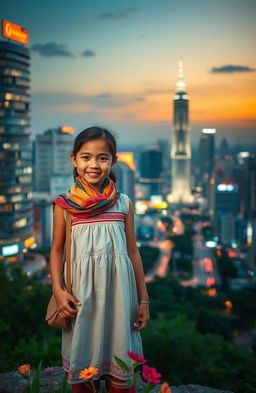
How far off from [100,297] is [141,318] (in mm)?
208

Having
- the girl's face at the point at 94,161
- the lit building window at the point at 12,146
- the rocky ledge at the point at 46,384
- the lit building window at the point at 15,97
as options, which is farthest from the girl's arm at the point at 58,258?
the lit building window at the point at 15,97

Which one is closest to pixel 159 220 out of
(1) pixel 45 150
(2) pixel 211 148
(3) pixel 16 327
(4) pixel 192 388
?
(1) pixel 45 150

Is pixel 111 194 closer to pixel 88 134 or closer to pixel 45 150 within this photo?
pixel 88 134

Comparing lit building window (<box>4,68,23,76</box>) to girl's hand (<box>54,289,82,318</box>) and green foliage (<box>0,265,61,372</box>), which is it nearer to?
green foliage (<box>0,265,61,372</box>)

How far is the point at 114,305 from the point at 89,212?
333mm

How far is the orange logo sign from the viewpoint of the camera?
1688 cm

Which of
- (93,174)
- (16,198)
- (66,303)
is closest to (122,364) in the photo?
(66,303)

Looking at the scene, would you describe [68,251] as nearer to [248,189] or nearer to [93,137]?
[93,137]

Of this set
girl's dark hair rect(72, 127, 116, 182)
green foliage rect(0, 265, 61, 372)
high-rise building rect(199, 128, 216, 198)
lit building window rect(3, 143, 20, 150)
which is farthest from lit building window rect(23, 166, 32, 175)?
high-rise building rect(199, 128, 216, 198)

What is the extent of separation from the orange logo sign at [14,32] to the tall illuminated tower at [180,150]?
139 ft

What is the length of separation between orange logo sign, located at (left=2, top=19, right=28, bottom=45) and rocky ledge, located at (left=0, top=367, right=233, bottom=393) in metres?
16.8

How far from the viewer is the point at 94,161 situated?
60.5 inches

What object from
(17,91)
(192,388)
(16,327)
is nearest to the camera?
(192,388)

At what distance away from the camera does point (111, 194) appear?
154cm
